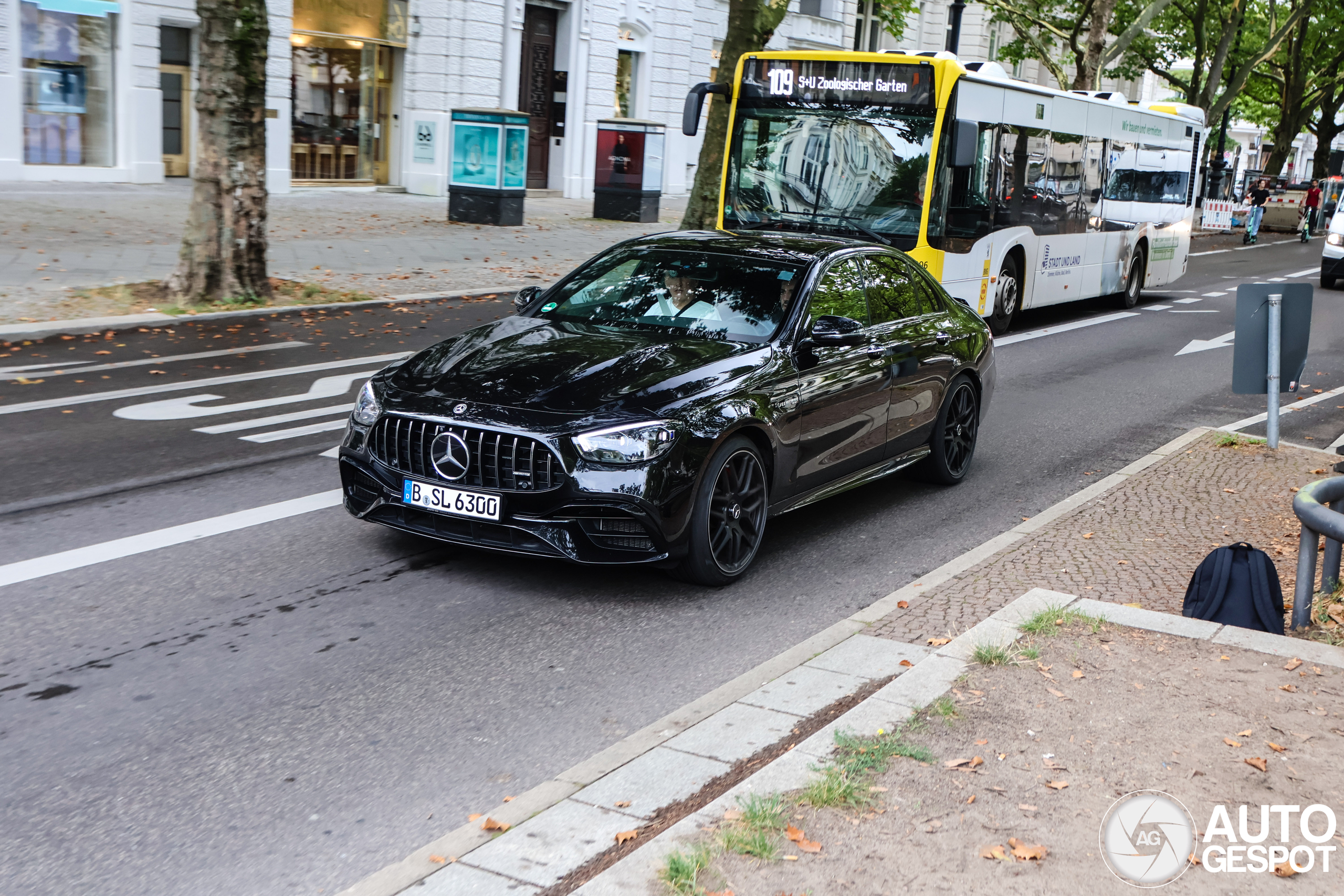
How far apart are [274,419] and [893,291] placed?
4.30 metres

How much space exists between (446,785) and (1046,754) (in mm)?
1843

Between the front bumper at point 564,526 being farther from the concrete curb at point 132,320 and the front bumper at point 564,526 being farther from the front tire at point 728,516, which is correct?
the concrete curb at point 132,320

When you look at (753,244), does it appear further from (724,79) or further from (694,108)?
(724,79)

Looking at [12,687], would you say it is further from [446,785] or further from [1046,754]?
[1046,754]

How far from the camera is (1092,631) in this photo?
5.43 m

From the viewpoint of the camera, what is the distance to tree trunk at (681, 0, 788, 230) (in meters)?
20.1

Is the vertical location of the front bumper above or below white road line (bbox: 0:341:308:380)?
above

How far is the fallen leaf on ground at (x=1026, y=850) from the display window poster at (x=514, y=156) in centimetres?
2110

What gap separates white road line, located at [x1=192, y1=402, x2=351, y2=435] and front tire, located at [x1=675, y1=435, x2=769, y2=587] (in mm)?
4079

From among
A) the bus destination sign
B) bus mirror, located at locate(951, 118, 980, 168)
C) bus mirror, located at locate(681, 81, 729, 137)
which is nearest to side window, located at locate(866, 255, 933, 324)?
bus mirror, located at locate(951, 118, 980, 168)

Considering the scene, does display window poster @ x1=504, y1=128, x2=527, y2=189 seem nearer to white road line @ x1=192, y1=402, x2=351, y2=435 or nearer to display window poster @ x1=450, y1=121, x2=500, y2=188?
display window poster @ x1=450, y1=121, x2=500, y2=188

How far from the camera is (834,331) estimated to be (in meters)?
A: 6.71

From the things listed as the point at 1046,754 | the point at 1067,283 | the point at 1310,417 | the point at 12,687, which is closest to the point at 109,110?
the point at 1067,283

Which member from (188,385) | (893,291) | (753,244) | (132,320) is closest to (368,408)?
(753,244)
